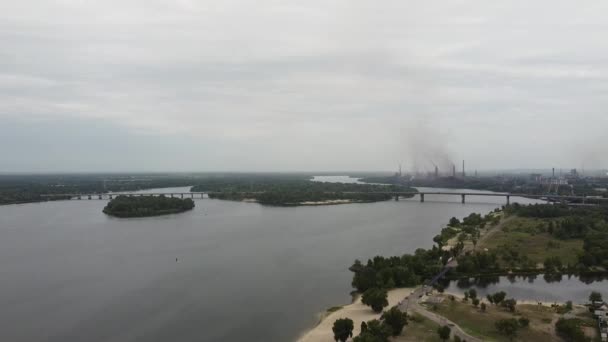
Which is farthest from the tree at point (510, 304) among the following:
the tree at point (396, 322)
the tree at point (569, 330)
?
the tree at point (396, 322)

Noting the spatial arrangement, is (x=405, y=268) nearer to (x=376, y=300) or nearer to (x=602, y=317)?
(x=376, y=300)

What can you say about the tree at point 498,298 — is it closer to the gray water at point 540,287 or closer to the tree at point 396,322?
the gray water at point 540,287

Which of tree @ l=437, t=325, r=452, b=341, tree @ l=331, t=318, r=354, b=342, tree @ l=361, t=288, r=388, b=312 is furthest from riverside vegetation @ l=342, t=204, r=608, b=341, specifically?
tree @ l=437, t=325, r=452, b=341

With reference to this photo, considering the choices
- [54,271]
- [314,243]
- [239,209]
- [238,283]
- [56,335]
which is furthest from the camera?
[239,209]

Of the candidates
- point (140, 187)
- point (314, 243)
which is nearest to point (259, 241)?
point (314, 243)

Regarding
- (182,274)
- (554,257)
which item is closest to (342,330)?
(182,274)

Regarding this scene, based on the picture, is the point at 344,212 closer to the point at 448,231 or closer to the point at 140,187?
the point at 448,231
